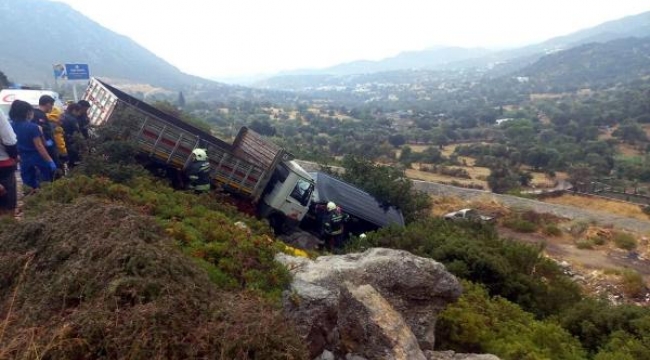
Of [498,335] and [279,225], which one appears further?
[279,225]

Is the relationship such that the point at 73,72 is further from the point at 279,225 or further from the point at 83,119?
the point at 279,225

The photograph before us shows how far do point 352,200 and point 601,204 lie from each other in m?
25.1

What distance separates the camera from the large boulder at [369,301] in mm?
5102

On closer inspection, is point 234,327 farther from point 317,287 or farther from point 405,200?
point 405,200

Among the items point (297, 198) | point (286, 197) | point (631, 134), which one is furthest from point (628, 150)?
point (286, 197)

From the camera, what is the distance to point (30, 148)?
732cm

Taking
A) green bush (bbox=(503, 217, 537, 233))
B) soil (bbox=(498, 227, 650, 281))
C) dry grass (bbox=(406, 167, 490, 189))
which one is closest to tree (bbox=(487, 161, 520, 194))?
dry grass (bbox=(406, 167, 490, 189))

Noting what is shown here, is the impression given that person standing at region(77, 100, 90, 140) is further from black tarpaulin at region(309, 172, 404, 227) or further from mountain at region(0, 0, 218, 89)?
mountain at region(0, 0, 218, 89)

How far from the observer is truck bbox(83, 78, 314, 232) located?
36.2 feet

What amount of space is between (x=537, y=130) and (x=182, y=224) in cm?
8010

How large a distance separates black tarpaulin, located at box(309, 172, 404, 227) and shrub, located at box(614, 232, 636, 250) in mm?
11924

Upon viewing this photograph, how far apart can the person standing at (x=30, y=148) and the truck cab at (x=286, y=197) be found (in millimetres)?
5270

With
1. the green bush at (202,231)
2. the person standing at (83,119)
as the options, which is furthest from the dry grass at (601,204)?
the person standing at (83,119)

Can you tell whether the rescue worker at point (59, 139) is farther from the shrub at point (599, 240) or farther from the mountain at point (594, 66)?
the mountain at point (594, 66)
